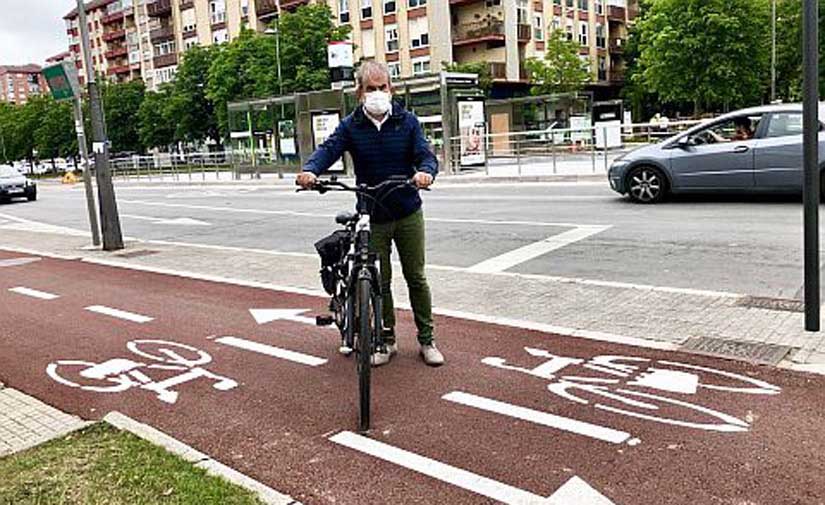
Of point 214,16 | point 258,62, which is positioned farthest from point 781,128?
point 214,16

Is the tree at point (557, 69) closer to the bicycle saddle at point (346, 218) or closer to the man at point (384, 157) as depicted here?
the man at point (384, 157)

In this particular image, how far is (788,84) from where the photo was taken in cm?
5412

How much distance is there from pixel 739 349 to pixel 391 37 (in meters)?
55.4

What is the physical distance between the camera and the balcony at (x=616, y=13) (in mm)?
68375

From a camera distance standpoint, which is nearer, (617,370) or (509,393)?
(509,393)

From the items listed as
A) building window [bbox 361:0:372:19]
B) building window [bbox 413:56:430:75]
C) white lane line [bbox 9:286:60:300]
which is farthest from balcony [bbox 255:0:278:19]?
white lane line [bbox 9:286:60:300]

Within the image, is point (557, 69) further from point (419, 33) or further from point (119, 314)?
point (119, 314)

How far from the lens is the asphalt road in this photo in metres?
8.50

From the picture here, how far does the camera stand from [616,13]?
69.4 meters

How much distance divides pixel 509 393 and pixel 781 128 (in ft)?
31.4

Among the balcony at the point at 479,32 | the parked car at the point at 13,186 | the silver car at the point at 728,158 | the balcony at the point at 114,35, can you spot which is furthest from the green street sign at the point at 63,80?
the balcony at the point at 114,35

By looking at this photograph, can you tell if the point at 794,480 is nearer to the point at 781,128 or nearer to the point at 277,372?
the point at 277,372

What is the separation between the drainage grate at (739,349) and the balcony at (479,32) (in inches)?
2044

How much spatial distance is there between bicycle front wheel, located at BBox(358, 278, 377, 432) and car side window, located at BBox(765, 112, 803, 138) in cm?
994
